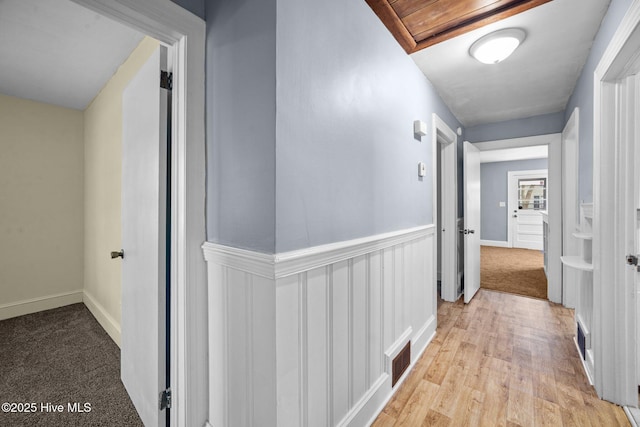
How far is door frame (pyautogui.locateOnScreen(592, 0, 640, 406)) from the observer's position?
148cm

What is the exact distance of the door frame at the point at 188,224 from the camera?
1.15 meters

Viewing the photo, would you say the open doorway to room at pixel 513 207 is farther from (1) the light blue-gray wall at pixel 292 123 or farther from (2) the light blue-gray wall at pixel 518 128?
(1) the light blue-gray wall at pixel 292 123

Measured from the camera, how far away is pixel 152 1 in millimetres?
993

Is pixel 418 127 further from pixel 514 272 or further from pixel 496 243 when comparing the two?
pixel 496 243

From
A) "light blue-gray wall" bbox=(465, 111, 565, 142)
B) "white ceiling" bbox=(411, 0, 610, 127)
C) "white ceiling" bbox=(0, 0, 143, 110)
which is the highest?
"white ceiling" bbox=(0, 0, 143, 110)

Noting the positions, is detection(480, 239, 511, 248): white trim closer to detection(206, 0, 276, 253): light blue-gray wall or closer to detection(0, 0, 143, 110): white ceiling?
detection(206, 0, 276, 253): light blue-gray wall

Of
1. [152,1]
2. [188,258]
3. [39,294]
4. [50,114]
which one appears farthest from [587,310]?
[50,114]

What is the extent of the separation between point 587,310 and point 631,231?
0.76 meters

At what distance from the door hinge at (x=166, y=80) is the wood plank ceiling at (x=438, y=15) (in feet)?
3.71

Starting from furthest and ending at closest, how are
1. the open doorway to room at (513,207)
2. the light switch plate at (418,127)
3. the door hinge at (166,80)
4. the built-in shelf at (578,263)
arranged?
the open doorway to room at (513,207) → the light switch plate at (418,127) → the built-in shelf at (578,263) → the door hinge at (166,80)

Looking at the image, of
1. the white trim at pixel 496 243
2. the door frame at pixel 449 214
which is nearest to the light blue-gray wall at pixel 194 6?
the door frame at pixel 449 214

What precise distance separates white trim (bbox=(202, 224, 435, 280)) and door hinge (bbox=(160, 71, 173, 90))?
761mm

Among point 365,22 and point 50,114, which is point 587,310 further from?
point 50,114

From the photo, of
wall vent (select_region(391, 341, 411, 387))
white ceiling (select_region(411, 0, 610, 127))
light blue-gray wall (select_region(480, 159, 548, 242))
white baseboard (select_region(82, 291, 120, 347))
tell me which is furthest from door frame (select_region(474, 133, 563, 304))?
white baseboard (select_region(82, 291, 120, 347))
